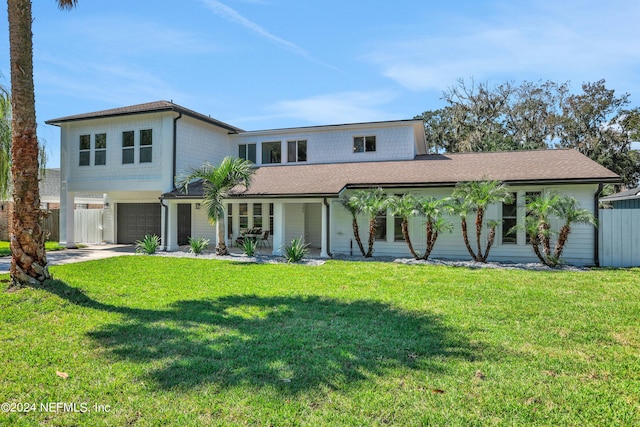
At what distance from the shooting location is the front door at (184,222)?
64.5 ft

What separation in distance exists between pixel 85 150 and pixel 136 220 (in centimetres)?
434

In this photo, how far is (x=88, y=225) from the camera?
2159cm

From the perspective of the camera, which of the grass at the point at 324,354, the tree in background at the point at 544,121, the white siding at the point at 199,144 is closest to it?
the grass at the point at 324,354

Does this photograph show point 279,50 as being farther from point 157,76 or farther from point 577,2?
point 577,2

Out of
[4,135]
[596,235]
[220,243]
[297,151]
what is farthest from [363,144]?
[4,135]

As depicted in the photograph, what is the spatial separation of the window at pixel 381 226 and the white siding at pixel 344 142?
402cm

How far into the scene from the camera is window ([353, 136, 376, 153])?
61.1 feet

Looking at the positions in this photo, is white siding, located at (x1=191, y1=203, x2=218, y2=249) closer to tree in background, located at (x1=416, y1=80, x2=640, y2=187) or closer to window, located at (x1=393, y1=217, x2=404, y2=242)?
window, located at (x1=393, y1=217, x2=404, y2=242)

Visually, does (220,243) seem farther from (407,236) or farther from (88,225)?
(88,225)

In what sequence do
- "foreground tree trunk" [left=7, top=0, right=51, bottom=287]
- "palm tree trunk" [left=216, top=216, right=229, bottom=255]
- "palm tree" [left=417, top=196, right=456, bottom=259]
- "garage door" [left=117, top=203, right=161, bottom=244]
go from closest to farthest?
"foreground tree trunk" [left=7, top=0, right=51, bottom=287]
"palm tree" [left=417, top=196, right=456, bottom=259]
"palm tree trunk" [left=216, top=216, right=229, bottom=255]
"garage door" [left=117, top=203, right=161, bottom=244]

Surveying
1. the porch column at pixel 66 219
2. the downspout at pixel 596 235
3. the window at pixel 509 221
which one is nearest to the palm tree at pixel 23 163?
the porch column at pixel 66 219

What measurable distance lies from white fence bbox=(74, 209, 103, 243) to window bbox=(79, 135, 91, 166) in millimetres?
3895

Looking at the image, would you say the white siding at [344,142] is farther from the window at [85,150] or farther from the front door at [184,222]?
the window at [85,150]

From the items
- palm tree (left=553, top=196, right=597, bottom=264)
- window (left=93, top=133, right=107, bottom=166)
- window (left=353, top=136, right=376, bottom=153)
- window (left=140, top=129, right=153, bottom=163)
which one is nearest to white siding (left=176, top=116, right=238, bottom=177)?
window (left=140, top=129, right=153, bottom=163)
